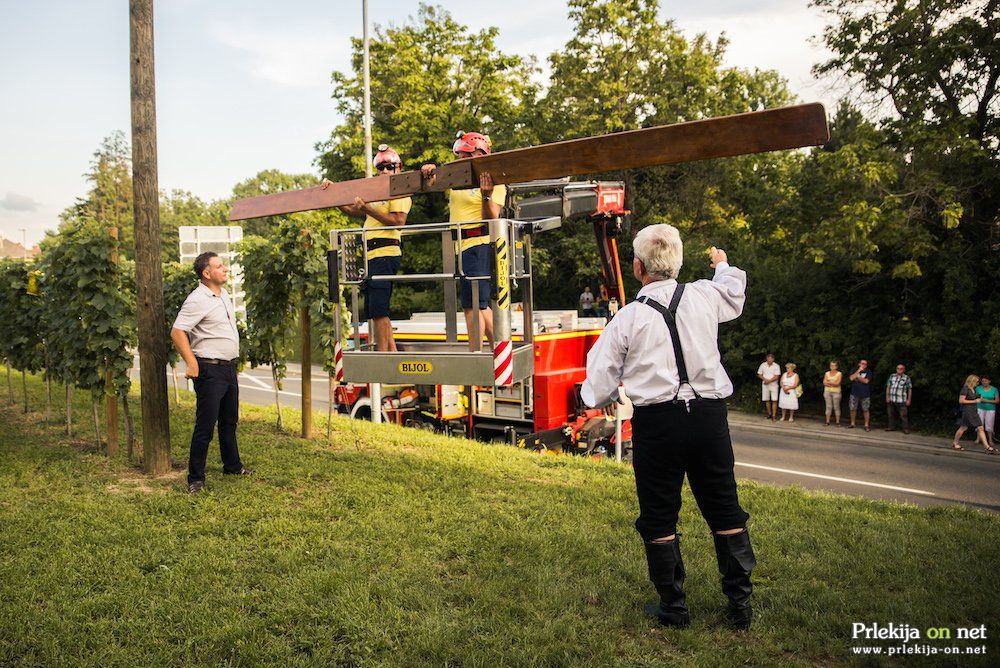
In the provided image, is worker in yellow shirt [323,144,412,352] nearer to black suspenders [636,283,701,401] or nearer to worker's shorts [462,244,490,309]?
worker's shorts [462,244,490,309]

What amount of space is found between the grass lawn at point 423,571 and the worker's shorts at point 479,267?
1757 millimetres

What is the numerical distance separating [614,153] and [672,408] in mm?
2020

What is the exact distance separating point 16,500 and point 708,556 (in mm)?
5416

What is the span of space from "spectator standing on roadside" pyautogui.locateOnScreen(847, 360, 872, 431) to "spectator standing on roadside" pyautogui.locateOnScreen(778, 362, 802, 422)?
141cm

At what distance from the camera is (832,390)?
58.7 feet

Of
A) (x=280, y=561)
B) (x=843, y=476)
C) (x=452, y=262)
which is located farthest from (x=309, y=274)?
(x=843, y=476)

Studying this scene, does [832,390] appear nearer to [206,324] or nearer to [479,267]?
[479,267]

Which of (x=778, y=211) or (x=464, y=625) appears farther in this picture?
(x=778, y=211)

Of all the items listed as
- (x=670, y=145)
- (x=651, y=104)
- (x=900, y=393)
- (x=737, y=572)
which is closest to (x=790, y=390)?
(x=900, y=393)

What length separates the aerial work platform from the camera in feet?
19.0

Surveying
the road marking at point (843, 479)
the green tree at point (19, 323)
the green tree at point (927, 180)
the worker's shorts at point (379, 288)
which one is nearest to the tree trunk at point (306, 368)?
the worker's shorts at point (379, 288)

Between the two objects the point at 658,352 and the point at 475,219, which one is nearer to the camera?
the point at 658,352

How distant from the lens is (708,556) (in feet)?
15.7

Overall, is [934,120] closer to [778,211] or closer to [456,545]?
[778,211]
